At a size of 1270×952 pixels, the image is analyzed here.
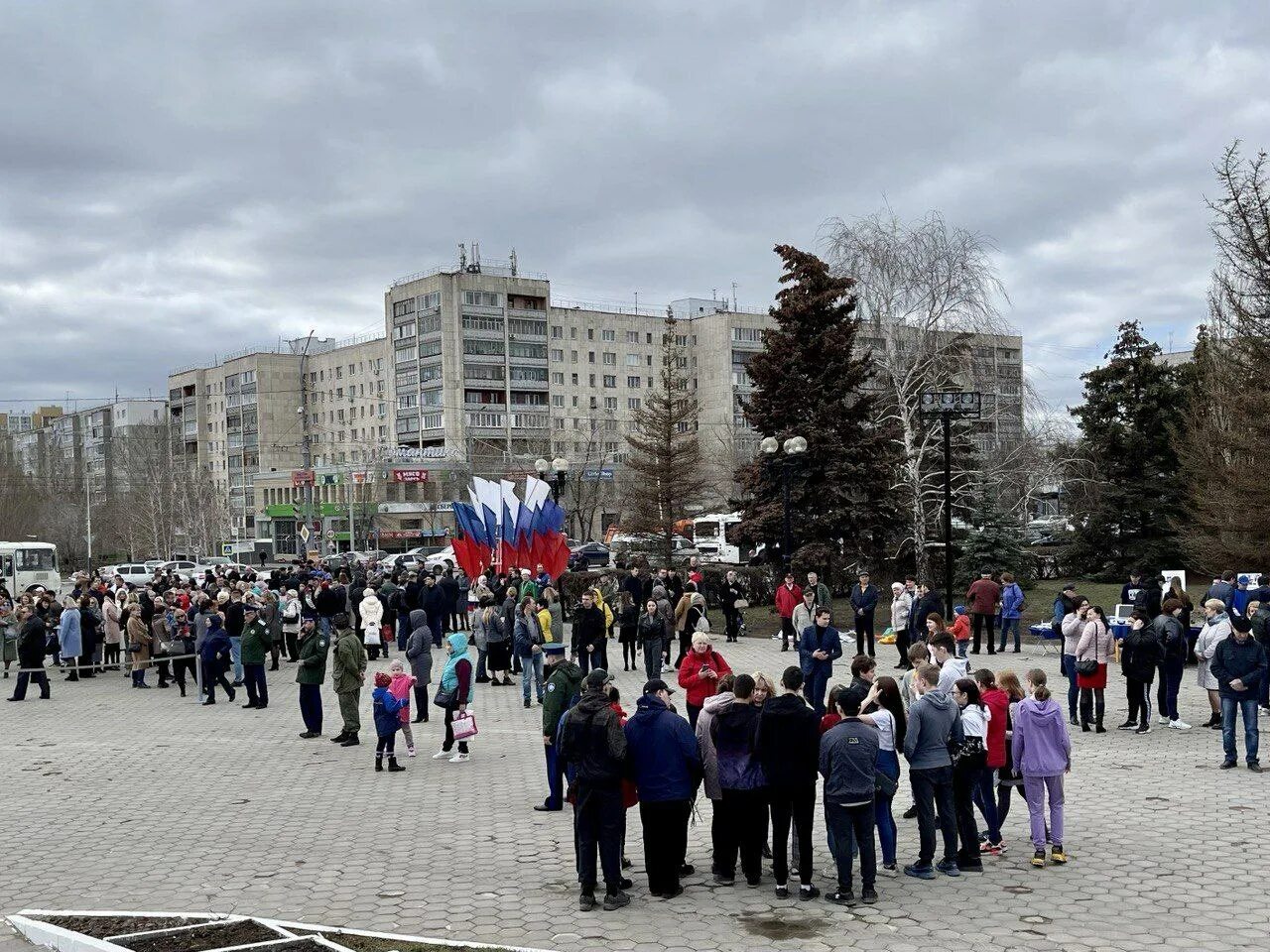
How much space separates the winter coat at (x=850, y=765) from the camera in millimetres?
8195

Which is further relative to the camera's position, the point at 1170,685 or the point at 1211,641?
the point at 1170,685

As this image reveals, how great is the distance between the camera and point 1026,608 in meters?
29.2

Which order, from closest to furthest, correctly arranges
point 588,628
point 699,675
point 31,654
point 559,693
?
point 559,693
point 699,675
point 588,628
point 31,654

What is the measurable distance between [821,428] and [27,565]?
118ft

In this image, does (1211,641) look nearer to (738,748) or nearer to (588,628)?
(738,748)

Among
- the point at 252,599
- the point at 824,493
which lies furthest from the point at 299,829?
the point at 824,493

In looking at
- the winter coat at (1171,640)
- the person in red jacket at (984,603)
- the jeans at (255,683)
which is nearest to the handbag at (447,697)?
the jeans at (255,683)

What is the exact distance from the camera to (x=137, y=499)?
314 ft

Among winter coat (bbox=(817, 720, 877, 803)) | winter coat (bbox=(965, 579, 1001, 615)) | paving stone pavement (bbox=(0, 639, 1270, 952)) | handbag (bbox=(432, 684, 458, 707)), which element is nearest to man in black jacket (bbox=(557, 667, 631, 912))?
paving stone pavement (bbox=(0, 639, 1270, 952))

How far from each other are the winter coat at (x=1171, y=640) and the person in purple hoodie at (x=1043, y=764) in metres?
6.32

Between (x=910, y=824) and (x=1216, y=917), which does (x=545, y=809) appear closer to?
(x=910, y=824)

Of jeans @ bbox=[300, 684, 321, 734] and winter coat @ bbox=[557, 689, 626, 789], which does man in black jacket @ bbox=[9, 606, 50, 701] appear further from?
winter coat @ bbox=[557, 689, 626, 789]

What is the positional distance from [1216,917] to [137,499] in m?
98.8

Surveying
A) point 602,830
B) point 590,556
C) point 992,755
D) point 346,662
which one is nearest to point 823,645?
point 346,662
